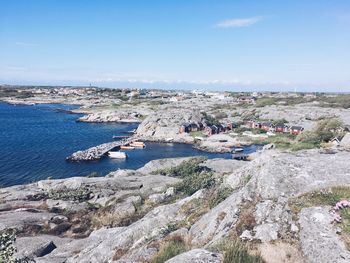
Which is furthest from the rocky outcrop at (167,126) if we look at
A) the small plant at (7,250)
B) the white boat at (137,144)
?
the small plant at (7,250)

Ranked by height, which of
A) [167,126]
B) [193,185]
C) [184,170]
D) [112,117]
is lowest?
[112,117]

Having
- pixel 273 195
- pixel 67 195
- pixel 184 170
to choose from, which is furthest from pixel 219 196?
pixel 184 170

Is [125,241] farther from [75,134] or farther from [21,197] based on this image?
[75,134]

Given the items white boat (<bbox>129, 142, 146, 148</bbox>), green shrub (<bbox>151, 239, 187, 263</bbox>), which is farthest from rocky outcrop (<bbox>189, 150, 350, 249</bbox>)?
white boat (<bbox>129, 142, 146, 148</bbox>)

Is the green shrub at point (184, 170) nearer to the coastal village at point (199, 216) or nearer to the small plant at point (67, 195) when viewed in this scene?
the coastal village at point (199, 216)

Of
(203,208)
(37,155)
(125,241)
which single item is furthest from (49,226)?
(37,155)

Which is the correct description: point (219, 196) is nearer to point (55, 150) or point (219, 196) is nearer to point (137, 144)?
point (55, 150)

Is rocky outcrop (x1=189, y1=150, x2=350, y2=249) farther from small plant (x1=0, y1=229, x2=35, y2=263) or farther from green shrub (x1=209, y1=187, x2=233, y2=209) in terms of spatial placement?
small plant (x1=0, y1=229, x2=35, y2=263)
